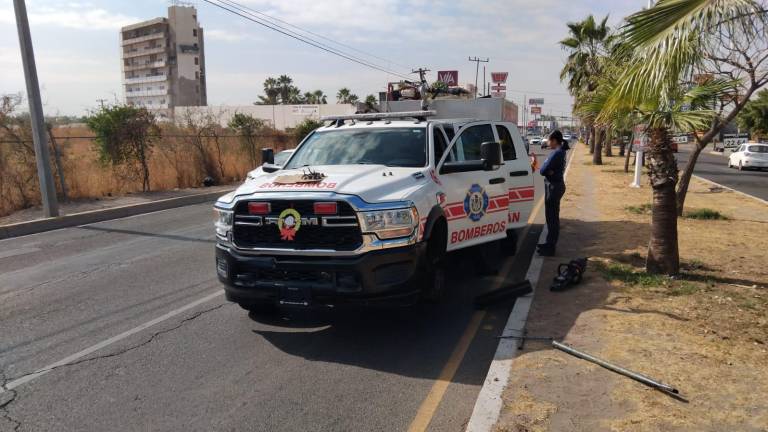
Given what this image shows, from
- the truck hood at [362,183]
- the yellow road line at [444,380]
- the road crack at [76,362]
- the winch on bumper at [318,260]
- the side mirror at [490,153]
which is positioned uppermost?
the side mirror at [490,153]

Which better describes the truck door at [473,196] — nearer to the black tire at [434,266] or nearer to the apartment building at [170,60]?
the black tire at [434,266]

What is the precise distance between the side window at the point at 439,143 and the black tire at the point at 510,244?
236 centimetres

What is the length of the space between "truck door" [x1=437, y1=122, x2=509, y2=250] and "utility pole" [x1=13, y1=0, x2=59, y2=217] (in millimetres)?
10068

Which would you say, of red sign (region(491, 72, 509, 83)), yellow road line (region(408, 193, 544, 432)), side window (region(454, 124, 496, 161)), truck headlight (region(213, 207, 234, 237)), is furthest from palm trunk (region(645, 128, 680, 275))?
red sign (region(491, 72, 509, 83))

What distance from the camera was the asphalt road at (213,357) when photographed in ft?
12.5

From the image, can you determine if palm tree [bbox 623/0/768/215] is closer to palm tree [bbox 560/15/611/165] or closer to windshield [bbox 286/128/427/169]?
windshield [bbox 286/128/427/169]

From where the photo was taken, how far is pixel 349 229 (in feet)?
15.7

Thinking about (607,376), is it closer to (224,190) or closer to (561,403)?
(561,403)

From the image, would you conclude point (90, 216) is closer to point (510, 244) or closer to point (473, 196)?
point (510, 244)

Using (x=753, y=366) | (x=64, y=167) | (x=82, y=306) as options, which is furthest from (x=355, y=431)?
(x=64, y=167)

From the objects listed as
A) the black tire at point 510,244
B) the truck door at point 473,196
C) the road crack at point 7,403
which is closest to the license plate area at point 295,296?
the truck door at point 473,196

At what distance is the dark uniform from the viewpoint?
822 centimetres

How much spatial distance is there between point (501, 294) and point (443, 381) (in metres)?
1.98

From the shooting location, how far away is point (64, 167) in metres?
15.3
